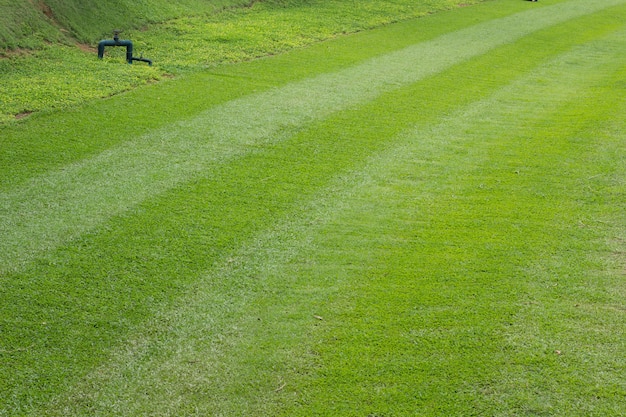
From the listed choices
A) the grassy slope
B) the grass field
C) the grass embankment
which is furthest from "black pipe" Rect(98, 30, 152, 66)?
the grass field

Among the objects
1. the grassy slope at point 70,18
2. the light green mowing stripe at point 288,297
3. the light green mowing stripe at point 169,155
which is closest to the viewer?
the light green mowing stripe at point 288,297

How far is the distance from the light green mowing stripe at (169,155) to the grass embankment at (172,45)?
1.73 metres

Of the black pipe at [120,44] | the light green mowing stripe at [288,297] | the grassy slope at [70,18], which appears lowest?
the light green mowing stripe at [288,297]

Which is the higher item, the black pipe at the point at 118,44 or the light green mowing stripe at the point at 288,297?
the black pipe at the point at 118,44

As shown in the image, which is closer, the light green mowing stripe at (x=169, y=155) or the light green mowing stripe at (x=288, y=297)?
the light green mowing stripe at (x=288, y=297)

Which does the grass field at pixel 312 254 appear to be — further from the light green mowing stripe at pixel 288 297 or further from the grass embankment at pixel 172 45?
the grass embankment at pixel 172 45

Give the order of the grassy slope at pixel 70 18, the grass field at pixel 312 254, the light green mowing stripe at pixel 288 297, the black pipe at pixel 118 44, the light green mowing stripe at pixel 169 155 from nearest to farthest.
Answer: the light green mowing stripe at pixel 288 297 → the grass field at pixel 312 254 → the light green mowing stripe at pixel 169 155 → the black pipe at pixel 118 44 → the grassy slope at pixel 70 18

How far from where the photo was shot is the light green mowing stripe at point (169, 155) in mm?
6094

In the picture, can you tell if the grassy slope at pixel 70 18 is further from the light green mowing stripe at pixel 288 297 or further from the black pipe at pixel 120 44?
the light green mowing stripe at pixel 288 297

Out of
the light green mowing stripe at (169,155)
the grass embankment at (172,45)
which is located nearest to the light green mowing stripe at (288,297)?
the light green mowing stripe at (169,155)

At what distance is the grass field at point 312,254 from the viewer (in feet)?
14.1

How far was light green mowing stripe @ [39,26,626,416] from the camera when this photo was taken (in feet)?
13.6

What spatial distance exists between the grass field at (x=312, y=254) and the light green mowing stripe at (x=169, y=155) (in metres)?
0.03

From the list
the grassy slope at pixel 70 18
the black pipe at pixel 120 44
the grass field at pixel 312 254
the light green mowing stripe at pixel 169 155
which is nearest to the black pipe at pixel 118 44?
the black pipe at pixel 120 44
